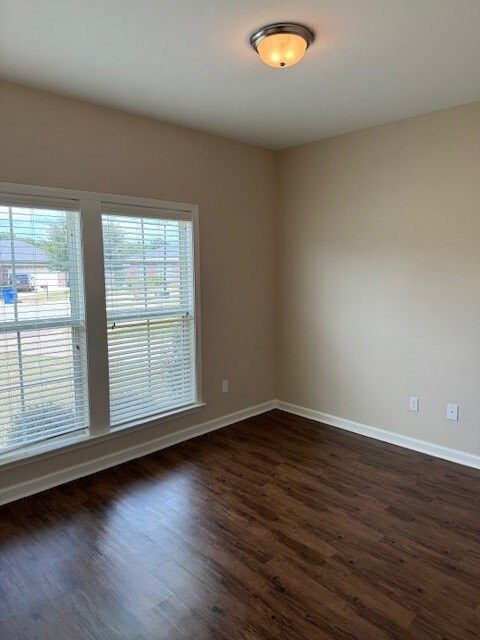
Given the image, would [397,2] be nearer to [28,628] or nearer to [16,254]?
[16,254]

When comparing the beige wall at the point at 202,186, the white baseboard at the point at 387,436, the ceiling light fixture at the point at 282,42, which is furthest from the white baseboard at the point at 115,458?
the ceiling light fixture at the point at 282,42

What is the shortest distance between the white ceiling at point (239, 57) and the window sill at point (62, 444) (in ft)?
7.64

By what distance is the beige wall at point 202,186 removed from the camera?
2.76m

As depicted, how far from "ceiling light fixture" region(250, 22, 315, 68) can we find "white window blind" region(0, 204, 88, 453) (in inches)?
63.1

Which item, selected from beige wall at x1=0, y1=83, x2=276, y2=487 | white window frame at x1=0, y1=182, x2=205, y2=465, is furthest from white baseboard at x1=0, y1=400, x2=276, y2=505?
white window frame at x1=0, y1=182, x2=205, y2=465

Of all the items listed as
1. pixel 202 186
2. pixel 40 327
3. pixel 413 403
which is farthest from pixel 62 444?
pixel 413 403

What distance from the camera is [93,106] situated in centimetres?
299

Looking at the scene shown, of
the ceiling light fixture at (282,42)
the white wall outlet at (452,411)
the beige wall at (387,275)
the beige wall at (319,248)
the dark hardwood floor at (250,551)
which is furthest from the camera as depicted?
the white wall outlet at (452,411)

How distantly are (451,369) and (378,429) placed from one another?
85cm

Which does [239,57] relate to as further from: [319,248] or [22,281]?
[319,248]

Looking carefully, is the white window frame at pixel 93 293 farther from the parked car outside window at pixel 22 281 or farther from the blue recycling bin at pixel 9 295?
the blue recycling bin at pixel 9 295

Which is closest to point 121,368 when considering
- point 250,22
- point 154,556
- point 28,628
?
point 154,556

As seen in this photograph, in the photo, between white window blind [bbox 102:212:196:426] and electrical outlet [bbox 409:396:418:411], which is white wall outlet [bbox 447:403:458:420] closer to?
electrical outlet [bbox 409:396:418:411]

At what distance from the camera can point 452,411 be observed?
10.8 ft
